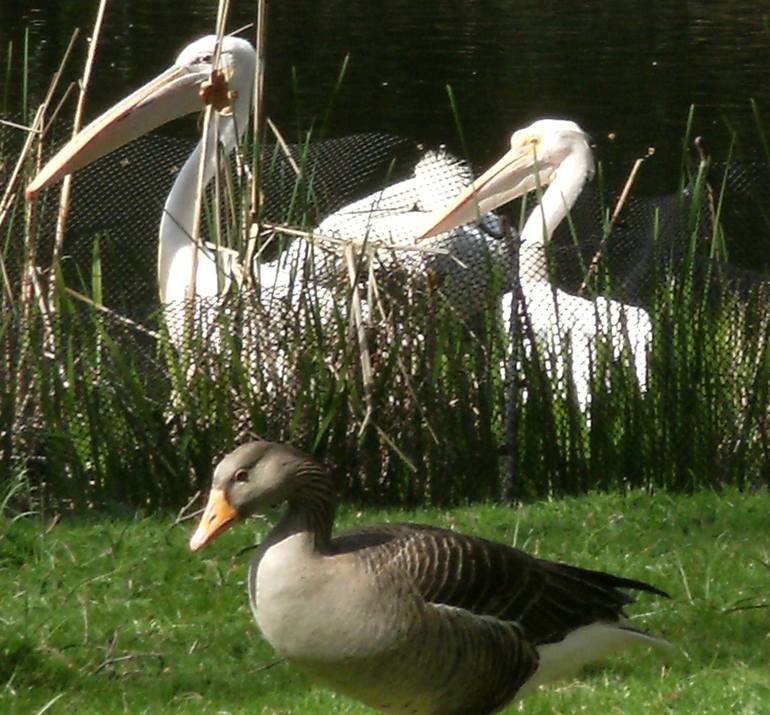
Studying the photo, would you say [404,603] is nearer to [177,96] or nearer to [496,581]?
[496,581]

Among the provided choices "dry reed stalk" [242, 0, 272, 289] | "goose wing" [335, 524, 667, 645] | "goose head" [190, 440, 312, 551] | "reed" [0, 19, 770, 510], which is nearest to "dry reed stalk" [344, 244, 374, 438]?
"reed" [0, 19, 770, 510]

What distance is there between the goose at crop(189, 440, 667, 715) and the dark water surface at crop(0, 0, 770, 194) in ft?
32.5

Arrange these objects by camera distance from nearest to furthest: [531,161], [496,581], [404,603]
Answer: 1. [404,603]
2. [496,581]
3. [531,161]

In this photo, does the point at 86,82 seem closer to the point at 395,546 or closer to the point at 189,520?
the point at 189,520

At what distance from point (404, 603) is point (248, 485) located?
1.57ft

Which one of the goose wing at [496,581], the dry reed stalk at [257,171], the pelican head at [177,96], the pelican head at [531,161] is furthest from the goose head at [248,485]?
the pelican head at [531,161]

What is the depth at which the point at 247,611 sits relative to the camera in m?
5.20

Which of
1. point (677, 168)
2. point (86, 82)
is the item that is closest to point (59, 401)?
point (86, 82)

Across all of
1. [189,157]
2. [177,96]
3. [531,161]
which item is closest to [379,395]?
[189,157]

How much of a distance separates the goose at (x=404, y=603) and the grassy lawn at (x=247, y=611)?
0.23 m

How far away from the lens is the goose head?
4.33 meters

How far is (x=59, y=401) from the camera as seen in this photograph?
6789mm

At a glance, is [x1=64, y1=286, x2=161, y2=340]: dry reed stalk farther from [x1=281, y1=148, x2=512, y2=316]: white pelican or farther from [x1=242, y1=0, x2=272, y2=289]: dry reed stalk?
[x1=281, y1=148, x2=512, y2=316]: white pelican

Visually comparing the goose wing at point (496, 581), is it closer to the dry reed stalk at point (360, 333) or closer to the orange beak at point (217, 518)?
the orange beak at point (217, 518)
